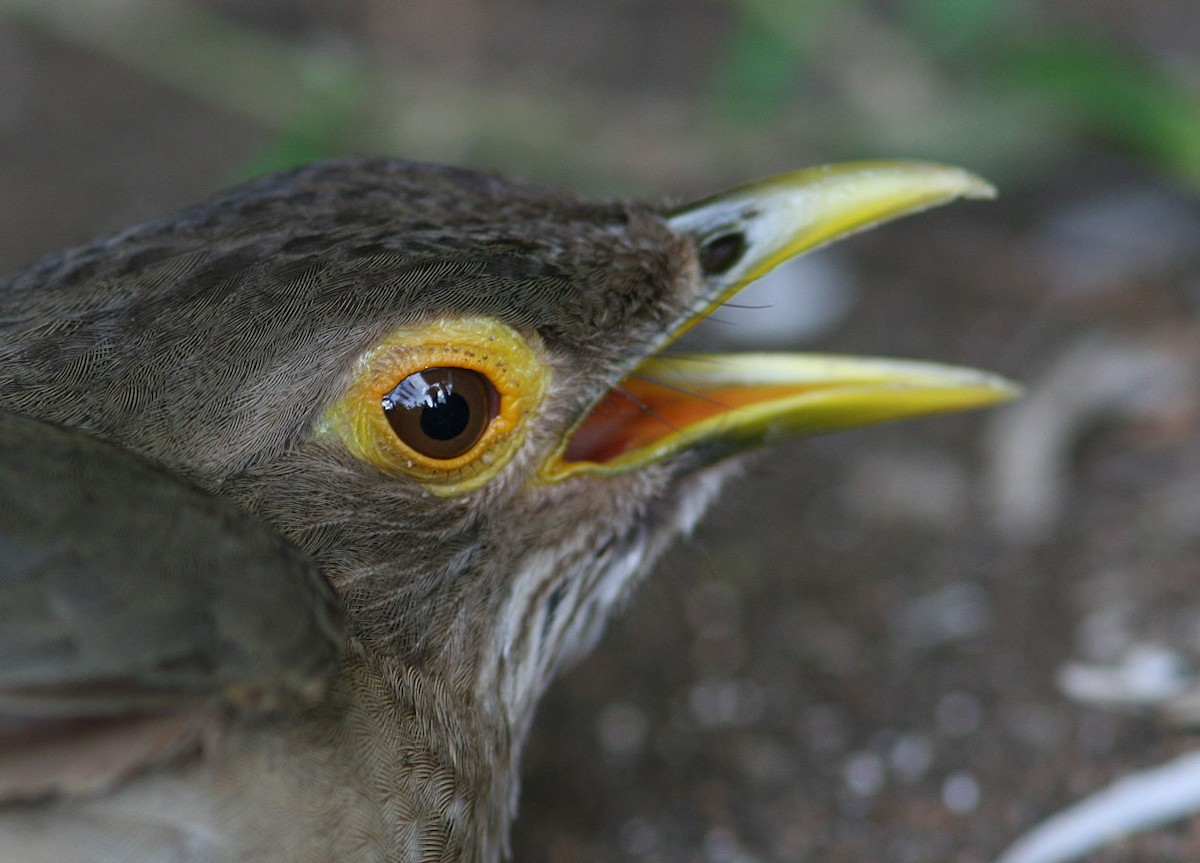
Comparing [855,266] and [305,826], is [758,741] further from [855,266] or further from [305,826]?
[855,266]

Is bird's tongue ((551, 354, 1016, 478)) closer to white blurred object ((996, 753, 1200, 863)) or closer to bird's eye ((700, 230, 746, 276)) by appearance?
bird's eye ((700, 230, 746, 276))

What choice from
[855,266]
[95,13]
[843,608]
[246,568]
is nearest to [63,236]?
[95,13]

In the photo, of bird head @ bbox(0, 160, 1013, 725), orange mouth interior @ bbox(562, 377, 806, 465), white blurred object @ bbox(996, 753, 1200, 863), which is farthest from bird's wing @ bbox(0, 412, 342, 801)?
white blurred object @ bbox(996, 753, 1200, 863)

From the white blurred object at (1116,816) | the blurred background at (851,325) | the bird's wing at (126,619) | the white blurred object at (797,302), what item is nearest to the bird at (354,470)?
the bird's wing at (126,619)

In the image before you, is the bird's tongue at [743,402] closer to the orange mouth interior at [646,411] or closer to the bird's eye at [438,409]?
the orange mouth interior at [646,411]

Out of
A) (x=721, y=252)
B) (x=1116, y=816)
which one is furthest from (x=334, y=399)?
(x=1116, y=816)

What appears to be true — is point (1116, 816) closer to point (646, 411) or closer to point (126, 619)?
point (646, 411)

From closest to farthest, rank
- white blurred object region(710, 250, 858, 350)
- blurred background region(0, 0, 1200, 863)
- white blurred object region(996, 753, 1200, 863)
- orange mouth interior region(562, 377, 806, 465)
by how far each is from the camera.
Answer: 1. orange mouth interior region(562, 377, 806, 465)
2. white blurred object region(996, 753, 1200, 863)
3. blurred background region(0, 0, 1200, 863)
4. white blurred object region(710, 250, 858, 350)

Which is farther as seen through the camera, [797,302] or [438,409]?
[797,302]
